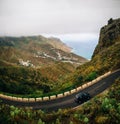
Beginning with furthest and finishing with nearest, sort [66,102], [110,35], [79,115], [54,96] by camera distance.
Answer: [110,35]
[54,96]
[66,102]
[79,115]

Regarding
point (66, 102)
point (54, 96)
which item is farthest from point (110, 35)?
point (66, 102)

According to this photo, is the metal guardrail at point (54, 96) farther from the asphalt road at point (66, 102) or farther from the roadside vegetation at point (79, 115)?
the roadside vegetation at point (79, 115)

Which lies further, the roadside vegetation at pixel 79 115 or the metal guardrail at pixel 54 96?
the metal guardrail at pixel 54 96

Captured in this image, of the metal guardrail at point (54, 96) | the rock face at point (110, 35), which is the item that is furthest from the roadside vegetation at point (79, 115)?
the rock face at point (110, 35)

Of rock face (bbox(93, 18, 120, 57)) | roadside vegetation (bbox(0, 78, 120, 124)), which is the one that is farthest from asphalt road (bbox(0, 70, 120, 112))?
rock face (bbox(93, 18, 120, 57))

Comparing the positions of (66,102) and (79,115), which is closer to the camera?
(79,115)

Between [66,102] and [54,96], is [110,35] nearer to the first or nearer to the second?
[54,96]

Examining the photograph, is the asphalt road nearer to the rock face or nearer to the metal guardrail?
the metal guardrail

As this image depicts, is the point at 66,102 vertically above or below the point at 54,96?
above

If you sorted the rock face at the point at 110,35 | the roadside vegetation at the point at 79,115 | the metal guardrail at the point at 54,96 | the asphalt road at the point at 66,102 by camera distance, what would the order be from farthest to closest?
the rock face at the point at 110,35
the metal guardrail at the point at 54,96
the asphalt road at the point at 66,102
the roadside vegetation at the point at 79,115

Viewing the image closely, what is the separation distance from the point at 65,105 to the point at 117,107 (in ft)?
37.5

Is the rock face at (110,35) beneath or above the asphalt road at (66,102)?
above

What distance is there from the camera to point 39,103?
57.6 metres

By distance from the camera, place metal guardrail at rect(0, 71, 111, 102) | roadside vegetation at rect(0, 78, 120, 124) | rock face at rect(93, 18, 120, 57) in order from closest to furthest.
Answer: roadside vegetation at rect(0, 78, 120, 124)
metal guardrail at rect(0, 71, 111, 102)
rock face at rect(93, 18, 120, 57)
